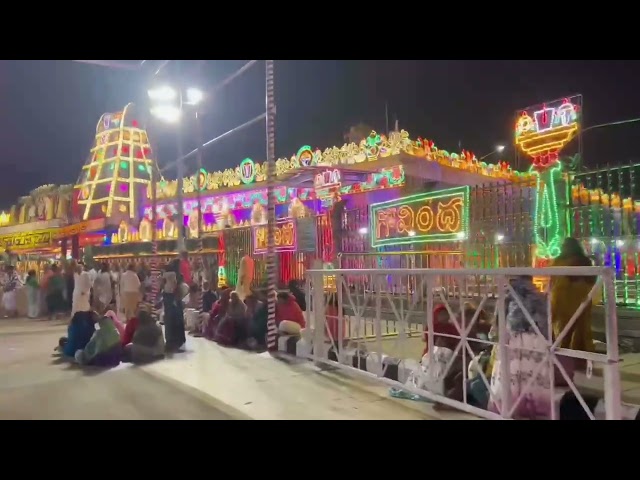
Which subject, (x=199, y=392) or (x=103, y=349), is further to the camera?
(x=103, y=349)

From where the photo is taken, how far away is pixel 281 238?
13.3 meters

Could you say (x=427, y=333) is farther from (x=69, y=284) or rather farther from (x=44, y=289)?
(x=44, y=289)

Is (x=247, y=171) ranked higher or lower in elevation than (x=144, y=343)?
higher

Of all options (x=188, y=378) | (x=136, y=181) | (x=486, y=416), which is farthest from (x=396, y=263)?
(x=136, y=181)

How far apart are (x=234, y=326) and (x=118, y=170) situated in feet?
71.6

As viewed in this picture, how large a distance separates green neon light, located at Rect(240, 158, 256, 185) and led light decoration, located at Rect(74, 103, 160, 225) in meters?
9.02

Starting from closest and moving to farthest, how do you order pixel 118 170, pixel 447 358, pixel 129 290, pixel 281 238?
pixel 447 358, pixel 129 290, pixel 281 238, pixel 118 170

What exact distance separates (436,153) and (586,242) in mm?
8951

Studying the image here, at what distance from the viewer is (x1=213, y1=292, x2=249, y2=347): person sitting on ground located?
30.8 feet

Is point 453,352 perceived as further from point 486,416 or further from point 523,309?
point 523,309

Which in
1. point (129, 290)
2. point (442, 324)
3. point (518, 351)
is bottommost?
point (518, 351)

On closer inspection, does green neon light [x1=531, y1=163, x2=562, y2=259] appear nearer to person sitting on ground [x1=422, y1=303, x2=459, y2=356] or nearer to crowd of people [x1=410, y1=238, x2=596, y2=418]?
crowd of people [x1=410, y1=238, x2=596, y2=418]

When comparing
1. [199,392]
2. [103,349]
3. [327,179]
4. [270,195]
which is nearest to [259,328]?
[270,195]

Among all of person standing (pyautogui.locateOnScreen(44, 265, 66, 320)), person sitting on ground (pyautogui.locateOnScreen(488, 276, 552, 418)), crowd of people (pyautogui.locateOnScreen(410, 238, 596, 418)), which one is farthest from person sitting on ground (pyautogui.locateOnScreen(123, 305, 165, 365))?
person standing (pyautogui.locateOnScreen(44, 265, 66, 320))
